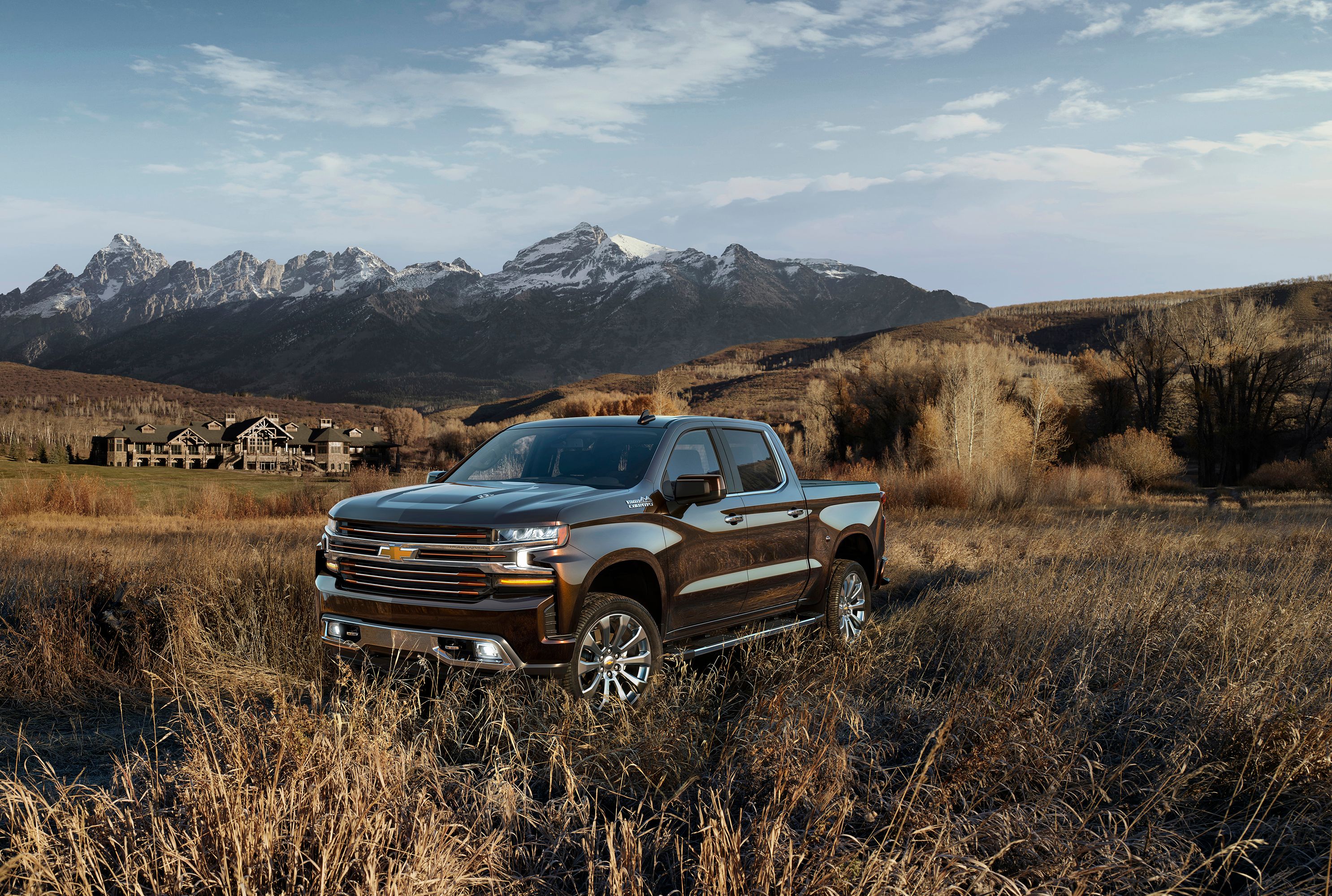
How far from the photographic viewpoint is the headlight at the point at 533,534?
16.7 feet

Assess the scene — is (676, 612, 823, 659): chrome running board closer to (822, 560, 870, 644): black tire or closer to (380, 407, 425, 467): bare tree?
(822, 560, 870, 644): black tire

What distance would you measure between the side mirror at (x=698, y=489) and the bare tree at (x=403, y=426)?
11827cm

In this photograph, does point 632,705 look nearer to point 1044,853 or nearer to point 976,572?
point 1044,853

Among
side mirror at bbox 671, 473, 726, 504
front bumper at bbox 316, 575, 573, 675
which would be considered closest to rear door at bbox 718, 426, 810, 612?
side mirror at bbox 671, 473, 726, 504

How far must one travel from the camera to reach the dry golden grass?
3213mm

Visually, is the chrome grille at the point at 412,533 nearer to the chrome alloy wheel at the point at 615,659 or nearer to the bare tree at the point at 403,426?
the chrome alloy wheel at the point at 615,659

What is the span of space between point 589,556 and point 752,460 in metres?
2.36

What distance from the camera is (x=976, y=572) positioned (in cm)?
1327

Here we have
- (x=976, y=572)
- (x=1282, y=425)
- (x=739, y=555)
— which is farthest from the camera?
(x=1282, y=425)

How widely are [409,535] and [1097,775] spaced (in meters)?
4.05

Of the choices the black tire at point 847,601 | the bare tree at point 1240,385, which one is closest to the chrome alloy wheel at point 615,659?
the black tire at point 847,601

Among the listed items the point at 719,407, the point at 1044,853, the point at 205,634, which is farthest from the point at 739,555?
the point at 719,407

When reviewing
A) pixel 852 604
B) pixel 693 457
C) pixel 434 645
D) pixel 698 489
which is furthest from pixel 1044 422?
pixel 434 645

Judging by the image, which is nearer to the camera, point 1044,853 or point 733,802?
point 1044,853
